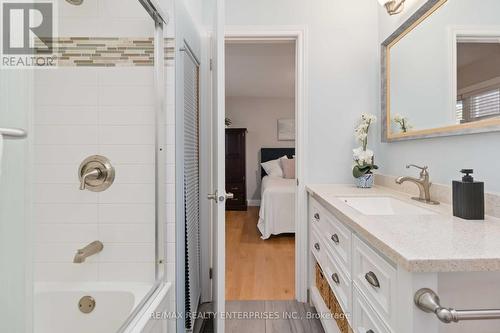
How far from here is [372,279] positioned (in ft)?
2.76

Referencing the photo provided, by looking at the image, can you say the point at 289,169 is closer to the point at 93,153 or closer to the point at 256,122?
the point at 256,122

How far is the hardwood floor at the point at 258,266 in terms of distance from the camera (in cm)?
215

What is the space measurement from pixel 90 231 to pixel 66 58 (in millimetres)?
931

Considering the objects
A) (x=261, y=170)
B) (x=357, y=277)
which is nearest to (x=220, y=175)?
(x=357, y=277)

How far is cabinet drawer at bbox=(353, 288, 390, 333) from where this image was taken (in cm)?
81

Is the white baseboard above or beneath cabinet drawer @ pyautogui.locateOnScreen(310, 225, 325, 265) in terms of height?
beneath

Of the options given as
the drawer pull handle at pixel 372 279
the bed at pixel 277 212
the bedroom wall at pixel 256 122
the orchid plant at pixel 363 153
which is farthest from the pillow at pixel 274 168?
the drawer pull handle at pixel 372 279

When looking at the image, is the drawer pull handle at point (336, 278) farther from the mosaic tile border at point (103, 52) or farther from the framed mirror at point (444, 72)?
the mosaic tile border at point (103, 52)

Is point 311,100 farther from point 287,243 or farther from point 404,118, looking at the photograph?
point 287,243

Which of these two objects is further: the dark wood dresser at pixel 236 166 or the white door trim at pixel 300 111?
the dark wood dresser at pixel 236 166

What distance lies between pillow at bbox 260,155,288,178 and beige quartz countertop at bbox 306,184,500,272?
13.3ft

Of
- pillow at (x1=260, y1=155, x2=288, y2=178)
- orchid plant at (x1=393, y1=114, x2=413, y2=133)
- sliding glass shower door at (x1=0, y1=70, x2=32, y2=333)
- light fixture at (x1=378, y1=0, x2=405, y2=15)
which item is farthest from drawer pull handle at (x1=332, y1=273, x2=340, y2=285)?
pillow at (x1=260, y1=155, x2=288, y2=178)

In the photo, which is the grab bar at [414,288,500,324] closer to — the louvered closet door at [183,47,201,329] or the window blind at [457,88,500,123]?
the window blind at [457,88,500,123]

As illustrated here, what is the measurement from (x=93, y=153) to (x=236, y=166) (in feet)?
13.0
